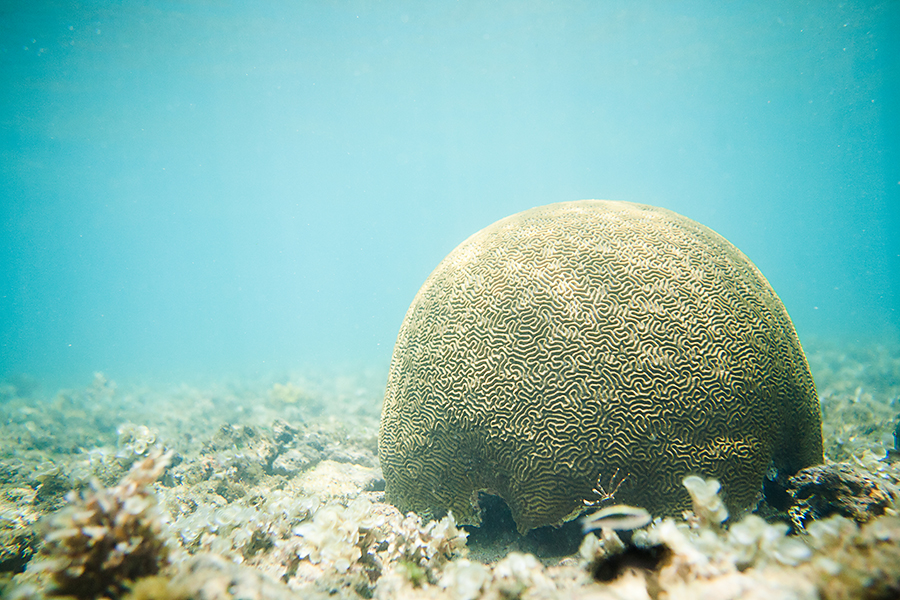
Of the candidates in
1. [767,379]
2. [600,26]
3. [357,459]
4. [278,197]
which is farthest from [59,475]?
[278,197]

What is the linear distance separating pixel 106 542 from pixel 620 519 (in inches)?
123

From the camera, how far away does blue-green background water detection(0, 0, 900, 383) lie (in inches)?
923

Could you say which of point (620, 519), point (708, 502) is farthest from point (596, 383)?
point (708, 502)

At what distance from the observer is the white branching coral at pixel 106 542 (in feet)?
5.89

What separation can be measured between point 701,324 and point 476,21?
1147 inches

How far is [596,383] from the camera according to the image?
3264 mm

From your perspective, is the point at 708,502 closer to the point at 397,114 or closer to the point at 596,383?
the point at 596,383

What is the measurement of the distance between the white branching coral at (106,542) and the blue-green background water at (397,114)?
88.8ft

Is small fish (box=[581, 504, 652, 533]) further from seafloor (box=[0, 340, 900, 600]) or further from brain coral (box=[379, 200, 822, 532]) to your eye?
Answer: brain coral (box=[379, 200, 822, 532])

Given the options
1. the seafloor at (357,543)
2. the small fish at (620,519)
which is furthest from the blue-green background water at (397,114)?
the small fish at (620,519)

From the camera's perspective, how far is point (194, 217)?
7625 centimetres

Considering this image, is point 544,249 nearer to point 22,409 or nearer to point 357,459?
point 357,459

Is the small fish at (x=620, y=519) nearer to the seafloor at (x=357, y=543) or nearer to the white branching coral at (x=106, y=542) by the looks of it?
the seafloor at (x=357, y=543)

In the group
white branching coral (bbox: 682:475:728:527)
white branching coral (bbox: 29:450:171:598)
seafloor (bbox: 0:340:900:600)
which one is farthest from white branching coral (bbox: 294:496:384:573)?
white branching coral (bbox: 682:475:728:527)
